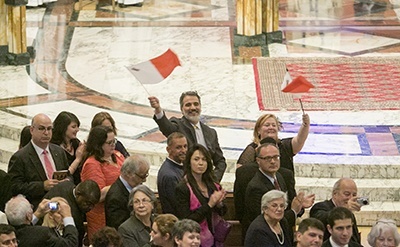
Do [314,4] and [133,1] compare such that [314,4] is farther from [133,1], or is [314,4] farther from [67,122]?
[67,122]

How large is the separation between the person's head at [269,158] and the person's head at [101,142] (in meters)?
1.08

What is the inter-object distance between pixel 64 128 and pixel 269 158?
169 cm

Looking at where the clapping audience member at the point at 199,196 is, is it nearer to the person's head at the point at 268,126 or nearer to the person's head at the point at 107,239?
the person's head at the point at 268,126

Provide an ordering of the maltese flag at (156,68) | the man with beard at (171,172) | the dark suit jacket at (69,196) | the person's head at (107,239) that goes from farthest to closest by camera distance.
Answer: the maltese flag at (156,68)
the man with beard at (171,172)
the dark suit jacket at (69,196)
the person's head at (107,239)

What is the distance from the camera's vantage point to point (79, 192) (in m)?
8.13

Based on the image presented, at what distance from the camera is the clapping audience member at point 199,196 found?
838 cm

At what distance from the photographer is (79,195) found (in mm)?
8148

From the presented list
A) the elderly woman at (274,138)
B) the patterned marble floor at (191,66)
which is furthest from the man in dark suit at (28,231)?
the patterned marble floor at (191,66)

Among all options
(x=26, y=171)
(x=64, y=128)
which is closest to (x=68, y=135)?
(x=64, y=128)

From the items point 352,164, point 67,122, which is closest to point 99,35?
point 352,164

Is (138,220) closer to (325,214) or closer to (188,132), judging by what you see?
(325,214)

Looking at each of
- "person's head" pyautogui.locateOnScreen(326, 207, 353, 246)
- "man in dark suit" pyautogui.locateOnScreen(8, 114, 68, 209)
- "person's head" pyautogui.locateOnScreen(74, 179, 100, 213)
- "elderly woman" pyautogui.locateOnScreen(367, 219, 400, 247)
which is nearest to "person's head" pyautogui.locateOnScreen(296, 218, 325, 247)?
"person's head" pyautogui.locateOnScreen(326, 207, 353, 246)

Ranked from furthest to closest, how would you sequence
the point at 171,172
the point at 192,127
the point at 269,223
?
the point at 192,127 → the point at 171,172 → the point at 269,223

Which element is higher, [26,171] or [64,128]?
[64,128]
